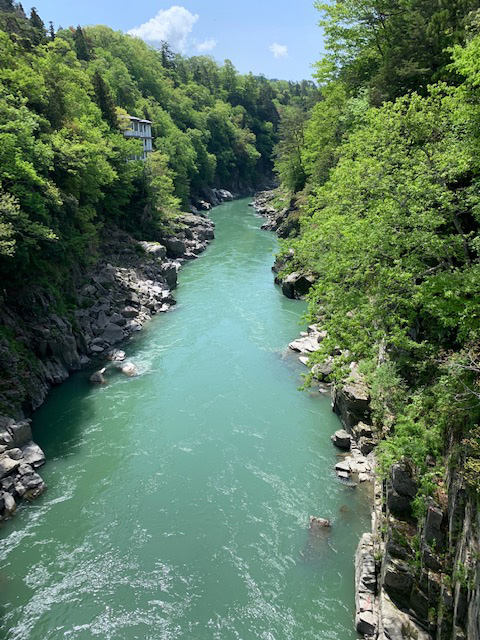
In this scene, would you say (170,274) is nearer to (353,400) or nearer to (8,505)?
A: (353,400)

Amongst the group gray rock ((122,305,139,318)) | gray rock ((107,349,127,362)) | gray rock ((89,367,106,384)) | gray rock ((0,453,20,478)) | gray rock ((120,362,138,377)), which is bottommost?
gray rock ((0,453,20,478))

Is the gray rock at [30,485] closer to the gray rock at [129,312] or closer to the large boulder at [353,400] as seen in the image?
the large boulder at [353,400]

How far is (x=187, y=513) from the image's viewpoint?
557 inches

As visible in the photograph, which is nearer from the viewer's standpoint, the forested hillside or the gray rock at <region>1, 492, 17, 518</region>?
the forested hillside

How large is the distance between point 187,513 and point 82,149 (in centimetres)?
2365

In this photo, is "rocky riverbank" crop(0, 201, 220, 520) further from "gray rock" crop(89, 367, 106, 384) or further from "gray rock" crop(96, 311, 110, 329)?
"gray rock" crop(89, 367, 106, 384)

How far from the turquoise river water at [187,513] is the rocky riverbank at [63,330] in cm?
94

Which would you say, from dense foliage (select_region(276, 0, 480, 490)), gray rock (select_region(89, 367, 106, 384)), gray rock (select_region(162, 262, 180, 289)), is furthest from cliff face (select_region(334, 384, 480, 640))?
gray rock (select_region(162, 262, 180, 289))

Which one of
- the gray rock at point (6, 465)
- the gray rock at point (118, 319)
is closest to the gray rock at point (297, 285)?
the gray rock at point (118, 319)

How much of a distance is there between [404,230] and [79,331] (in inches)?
745

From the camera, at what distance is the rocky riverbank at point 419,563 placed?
808 centimetres

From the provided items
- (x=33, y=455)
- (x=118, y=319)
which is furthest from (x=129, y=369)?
(x=33, y=455)

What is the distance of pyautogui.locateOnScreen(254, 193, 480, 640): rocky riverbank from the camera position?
26.5ft

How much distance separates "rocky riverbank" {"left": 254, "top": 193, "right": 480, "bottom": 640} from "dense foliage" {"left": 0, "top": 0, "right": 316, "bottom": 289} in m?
16.8
